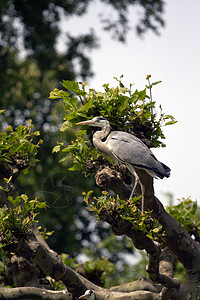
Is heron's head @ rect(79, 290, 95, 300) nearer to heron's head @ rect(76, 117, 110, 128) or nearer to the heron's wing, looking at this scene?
the heron's wing

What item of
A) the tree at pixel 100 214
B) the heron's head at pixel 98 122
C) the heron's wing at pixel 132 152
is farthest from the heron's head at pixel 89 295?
the heron's head at pixel 98 122

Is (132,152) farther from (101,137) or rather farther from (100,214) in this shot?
(100,214)

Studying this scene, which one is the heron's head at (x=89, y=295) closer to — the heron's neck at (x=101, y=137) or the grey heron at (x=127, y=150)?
the grey heron at (x=127, y=150)

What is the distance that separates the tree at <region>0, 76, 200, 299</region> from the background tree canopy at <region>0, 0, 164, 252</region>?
10.1 m

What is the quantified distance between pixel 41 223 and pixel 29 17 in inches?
330

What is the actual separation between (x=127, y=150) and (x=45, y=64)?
13723 mm

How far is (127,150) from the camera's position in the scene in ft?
20.7

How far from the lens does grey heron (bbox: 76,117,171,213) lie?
6.32 m

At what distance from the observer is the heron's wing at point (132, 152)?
248 inches

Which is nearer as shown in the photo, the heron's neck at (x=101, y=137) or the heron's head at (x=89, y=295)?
the heron's head at (x=89, y=295)

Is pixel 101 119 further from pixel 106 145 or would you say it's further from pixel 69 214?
pixel 69 214

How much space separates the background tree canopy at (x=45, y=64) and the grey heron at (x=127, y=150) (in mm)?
10707

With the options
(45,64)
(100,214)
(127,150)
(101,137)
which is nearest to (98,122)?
(101,137)

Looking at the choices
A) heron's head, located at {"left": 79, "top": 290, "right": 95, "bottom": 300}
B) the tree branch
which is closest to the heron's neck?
heron's head, located at {"left": 79, "top": 290, "right": 95, "bottom": 300}
